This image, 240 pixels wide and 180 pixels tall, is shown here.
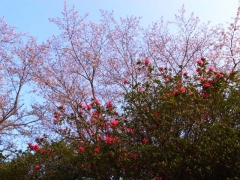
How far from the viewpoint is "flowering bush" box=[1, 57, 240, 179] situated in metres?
4.75

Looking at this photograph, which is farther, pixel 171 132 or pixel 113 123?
pixel 113 123

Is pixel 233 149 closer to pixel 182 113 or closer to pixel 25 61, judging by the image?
pixel 182 113

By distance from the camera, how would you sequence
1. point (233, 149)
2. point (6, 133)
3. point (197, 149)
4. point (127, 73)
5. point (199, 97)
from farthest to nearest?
point (6, 133), point (127, 73), point (199, 97), point (197, 149), point (233, 149)

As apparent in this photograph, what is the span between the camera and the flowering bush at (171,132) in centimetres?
475

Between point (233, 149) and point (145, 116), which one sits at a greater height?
point (145, 116)

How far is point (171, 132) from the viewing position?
5.24m

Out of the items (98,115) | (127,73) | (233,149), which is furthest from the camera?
(127,73)

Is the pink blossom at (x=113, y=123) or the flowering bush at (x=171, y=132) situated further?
the pink blossom at (x=113, y=123)

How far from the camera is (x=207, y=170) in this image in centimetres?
473

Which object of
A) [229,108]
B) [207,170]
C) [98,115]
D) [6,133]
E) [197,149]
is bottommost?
[207,170]

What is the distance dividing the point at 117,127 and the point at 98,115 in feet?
2.04

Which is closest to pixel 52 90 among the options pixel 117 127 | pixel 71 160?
pixel 71 160

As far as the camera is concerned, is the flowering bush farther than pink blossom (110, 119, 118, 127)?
No

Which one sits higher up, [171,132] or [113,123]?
[113,123]
